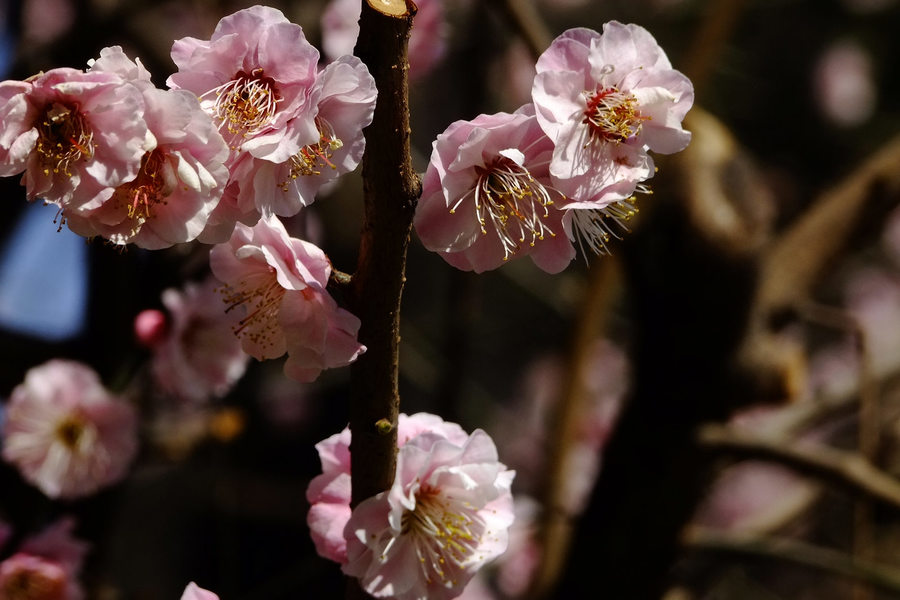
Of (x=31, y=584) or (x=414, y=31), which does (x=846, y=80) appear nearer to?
(x=414, y=31)

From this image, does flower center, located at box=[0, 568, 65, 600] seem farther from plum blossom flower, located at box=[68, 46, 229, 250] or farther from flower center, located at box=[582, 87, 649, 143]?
flower center, located at box=[582, 87, 649, 143]

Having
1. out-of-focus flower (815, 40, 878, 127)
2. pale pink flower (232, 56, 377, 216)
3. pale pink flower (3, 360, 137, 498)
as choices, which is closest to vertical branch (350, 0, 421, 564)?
pale pink flower (232, 56, 377, 216)

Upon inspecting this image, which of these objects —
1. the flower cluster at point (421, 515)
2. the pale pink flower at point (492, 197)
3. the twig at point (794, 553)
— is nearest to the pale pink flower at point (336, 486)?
the flower cluster at point (421, 515)

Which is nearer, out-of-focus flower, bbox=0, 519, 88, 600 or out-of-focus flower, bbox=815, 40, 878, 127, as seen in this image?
out-of-focus flower, bbox=0, 519, 88, 600

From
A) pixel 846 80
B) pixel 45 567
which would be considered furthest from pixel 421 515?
pixel 846 80

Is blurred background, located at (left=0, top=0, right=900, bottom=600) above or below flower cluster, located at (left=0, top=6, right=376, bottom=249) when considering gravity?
below

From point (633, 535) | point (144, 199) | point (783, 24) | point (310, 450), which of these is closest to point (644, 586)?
point (633, 535)

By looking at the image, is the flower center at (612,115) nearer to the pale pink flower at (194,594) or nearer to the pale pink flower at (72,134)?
the pale pink flower at (72,134)
